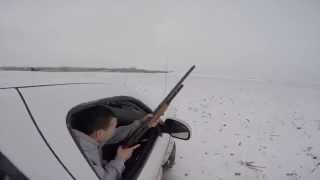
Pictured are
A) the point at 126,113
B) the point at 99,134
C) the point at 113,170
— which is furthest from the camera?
the point at 126,113

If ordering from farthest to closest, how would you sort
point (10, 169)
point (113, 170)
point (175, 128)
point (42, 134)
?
point (175, 128), point (113, 170), point (42, 134), point (10, 169)

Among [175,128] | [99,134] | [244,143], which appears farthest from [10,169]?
[244,143]

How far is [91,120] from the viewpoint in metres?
2.44

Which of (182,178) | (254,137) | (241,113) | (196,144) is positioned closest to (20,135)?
(182,178)

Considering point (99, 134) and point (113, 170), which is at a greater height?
point (99, 134)

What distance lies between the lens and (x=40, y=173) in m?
1.38

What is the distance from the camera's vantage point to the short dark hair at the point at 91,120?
2.41 m

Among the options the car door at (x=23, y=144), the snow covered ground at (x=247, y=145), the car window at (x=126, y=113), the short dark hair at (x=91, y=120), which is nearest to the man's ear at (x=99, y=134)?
the short dark hair at (x=91, y=120)

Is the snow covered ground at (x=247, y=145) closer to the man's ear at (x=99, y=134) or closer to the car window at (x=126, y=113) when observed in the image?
the car window at (x=126, y=113)

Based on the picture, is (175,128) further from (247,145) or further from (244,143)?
(244,143)

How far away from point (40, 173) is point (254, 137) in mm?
6937

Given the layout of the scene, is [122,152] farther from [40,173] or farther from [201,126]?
[201,126]

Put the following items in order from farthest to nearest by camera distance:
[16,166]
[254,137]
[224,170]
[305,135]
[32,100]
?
[305,135], [254,137], [224,170], [32,100], [16,166]

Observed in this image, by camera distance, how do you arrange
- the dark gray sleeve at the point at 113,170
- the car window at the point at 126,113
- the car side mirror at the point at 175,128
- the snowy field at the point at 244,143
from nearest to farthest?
the dark gray sleeve at the point at 113,170
the car window at the point at 126,113
the car side mirror at the point at 175,128
the snowy field at the point at 244,143
